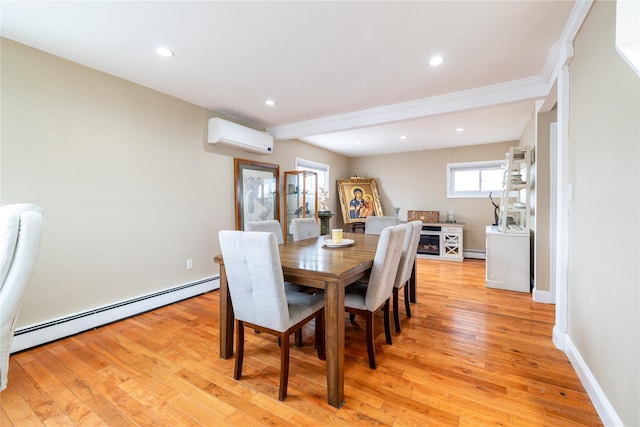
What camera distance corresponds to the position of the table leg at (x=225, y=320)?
194 centimetres

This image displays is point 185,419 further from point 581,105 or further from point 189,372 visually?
point 581,105

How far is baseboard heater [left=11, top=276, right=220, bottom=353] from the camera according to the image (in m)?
2.09

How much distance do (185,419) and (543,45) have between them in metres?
3.42

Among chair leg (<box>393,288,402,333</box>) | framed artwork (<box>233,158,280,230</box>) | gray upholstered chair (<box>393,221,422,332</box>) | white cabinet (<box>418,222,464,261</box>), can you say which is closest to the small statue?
framed artwork (<box>233,158,280,230</box>)

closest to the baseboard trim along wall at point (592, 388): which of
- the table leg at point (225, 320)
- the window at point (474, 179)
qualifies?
the table leg at point (225, 320)

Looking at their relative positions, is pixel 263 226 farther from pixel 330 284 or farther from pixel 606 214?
pixel 606 214

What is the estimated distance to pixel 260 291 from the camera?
5.03 ft

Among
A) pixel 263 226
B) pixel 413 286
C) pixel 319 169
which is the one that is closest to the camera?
pixel 263 226

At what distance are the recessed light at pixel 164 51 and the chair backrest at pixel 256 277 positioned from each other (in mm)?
1601

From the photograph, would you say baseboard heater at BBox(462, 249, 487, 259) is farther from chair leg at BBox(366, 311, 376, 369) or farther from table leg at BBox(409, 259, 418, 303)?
chair leg at BBox(366, 311, 376, 369)

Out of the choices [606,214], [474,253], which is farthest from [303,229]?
[474,253]

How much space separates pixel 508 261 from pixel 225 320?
3.43 m

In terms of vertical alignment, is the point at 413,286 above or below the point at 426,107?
below

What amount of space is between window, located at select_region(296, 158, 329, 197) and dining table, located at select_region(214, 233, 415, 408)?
3203mm
